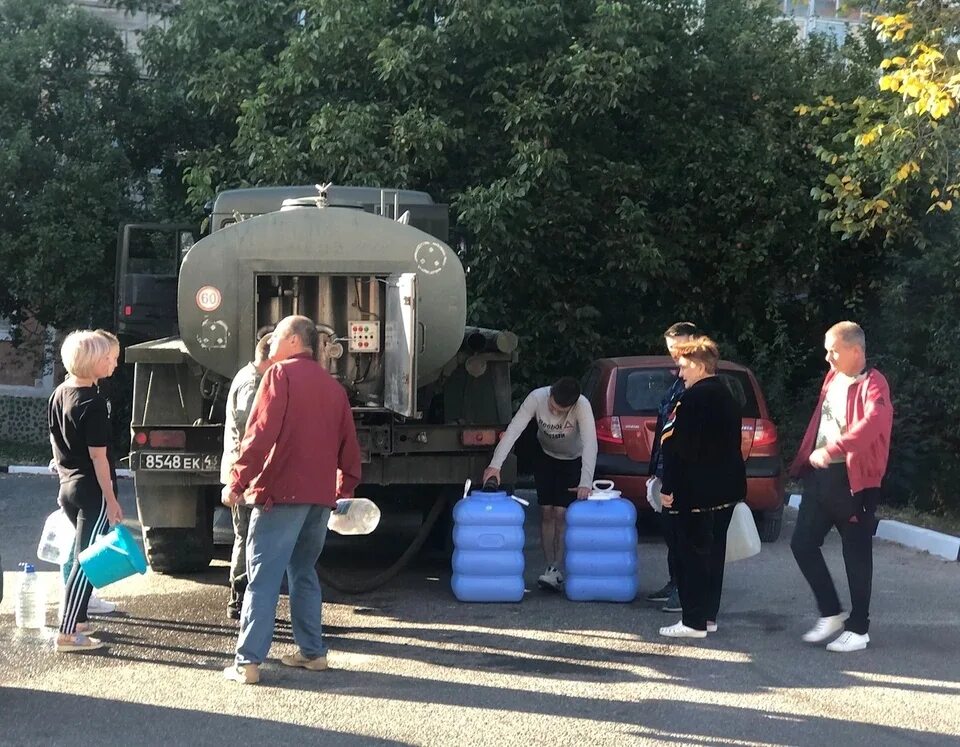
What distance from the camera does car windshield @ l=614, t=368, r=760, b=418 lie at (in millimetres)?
10750

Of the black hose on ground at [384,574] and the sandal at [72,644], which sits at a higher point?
the black hose on ground at [384,574]

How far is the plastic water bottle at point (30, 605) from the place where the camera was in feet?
23.6

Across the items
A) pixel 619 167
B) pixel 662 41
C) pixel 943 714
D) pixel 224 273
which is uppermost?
pixel 662 41

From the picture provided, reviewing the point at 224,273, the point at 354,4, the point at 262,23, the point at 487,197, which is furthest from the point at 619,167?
the point at 224,273

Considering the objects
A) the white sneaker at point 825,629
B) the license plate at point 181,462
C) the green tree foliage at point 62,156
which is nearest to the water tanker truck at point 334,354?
the license plate at point 181,462

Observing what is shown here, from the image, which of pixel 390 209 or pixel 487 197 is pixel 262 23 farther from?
pixel 390 209

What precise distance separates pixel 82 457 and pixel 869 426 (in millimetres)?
4148

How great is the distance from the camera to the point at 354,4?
14.3 metres

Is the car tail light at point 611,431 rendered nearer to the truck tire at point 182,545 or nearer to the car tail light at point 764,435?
the car tail light at point 764,435

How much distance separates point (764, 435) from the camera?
10.8m

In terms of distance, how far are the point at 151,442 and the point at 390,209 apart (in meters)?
3.22

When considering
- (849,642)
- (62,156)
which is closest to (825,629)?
(849,642)

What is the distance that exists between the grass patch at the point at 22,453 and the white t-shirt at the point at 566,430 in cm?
916

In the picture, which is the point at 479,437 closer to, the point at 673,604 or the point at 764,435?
the point at 673,604
